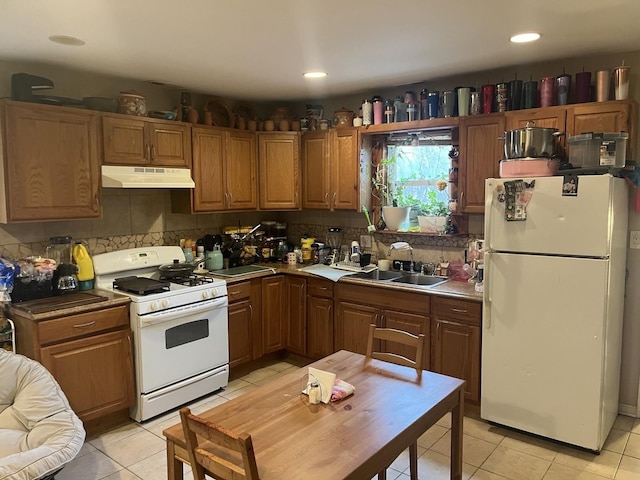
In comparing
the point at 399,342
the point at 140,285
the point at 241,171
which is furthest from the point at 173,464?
the point at 241,171

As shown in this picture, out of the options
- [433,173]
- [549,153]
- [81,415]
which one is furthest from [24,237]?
[549,153]

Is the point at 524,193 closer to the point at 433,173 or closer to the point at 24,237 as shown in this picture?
the point at 433,173

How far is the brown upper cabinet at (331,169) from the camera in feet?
13.6

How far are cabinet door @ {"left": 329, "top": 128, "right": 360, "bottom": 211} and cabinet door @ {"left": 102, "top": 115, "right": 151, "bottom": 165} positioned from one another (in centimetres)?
156

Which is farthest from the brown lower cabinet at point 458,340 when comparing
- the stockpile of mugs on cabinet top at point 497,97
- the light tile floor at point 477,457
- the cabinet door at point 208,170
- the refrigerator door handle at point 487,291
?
the cabinet door at point 208,170

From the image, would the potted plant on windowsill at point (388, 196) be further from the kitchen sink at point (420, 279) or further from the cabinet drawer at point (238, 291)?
the cabinet drawer at point (238, 291)

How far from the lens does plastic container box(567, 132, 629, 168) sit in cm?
273

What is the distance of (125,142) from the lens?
347 cm

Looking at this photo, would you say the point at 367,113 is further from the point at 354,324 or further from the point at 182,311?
the point at 182,311

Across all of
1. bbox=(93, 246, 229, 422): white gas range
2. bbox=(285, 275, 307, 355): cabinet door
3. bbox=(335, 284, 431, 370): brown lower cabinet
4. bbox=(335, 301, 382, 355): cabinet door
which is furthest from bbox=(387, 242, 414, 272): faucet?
bbox=(93, 246, 229, 422): white gas range

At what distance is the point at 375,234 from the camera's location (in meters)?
4.35

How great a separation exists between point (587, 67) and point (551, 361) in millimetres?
1950

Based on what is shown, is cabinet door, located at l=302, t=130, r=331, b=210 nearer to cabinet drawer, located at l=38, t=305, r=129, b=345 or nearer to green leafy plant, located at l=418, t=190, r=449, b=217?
green leafy plant, located at l=418, t=190, r=449, b=217

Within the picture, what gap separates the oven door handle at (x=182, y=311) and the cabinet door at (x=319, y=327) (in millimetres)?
764
